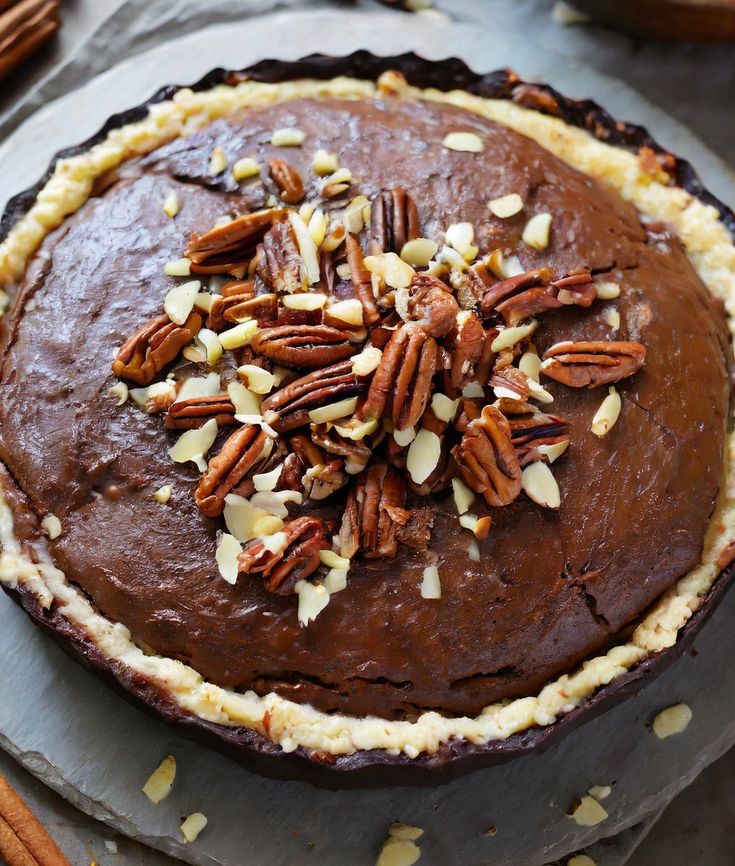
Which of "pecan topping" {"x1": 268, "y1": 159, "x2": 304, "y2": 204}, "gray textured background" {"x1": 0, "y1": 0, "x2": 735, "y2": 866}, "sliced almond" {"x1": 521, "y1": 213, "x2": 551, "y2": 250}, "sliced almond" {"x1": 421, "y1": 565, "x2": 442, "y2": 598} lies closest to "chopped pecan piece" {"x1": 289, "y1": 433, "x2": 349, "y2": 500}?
"sliced almond" {"x1": 421, "y1": 565, "x2": 442, "y2": 598}

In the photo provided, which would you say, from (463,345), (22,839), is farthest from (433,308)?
(22,839)

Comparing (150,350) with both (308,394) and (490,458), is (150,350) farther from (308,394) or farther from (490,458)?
(490,458)

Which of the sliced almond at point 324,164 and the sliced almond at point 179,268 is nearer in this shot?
the sliced almond at point 179,268

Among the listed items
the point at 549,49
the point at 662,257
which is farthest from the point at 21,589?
the point at 549,49

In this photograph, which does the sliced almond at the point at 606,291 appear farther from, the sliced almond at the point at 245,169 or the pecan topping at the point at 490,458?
the sliced almond at the point at 245,169

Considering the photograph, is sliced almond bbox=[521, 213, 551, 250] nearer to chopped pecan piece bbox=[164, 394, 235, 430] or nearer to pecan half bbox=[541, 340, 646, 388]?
pecan half bbox=[541, 340, 646, 388]

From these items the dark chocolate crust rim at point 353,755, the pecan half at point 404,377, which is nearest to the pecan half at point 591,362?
the pecan half at point 404,377

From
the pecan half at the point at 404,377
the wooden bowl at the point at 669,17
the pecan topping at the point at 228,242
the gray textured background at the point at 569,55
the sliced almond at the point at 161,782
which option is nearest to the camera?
the pecan half at the point at 404,377
